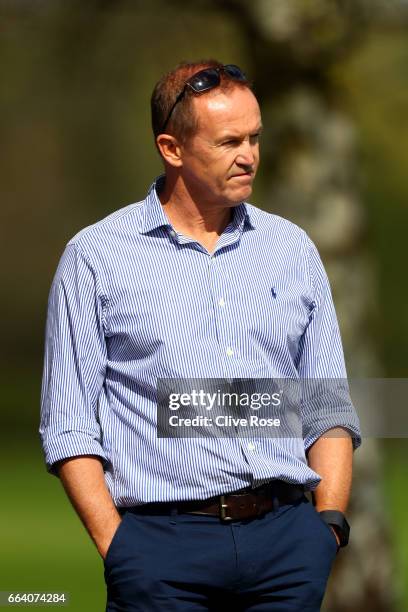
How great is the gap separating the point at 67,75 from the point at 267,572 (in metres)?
4.42

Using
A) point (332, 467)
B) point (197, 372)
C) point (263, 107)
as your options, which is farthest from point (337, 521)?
point (263, 107)

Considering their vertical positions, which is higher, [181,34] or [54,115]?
[54,115]

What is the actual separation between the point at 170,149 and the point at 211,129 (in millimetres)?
174

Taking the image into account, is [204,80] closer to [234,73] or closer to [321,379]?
[234,73]

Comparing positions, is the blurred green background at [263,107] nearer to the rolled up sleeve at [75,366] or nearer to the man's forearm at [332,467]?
the man's forearm at [332,467]

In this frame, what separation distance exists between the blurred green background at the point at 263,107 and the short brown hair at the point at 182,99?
2.66m

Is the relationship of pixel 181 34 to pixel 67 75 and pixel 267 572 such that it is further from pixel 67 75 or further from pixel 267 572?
pixel 267 572

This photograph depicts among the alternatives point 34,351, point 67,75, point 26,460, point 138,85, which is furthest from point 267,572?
point 34,351

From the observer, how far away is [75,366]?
11.2 feet

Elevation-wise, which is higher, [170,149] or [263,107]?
[263,107]

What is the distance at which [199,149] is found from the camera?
354 cm

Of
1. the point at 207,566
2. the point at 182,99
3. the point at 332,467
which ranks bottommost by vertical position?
the point at 207,566

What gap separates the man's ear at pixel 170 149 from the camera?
361cm

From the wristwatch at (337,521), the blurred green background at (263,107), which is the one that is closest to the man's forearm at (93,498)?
the wristwatch at (337,521)
